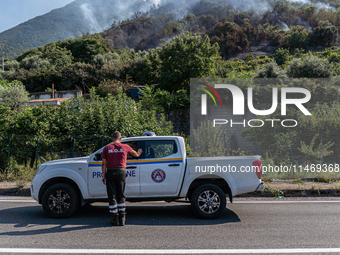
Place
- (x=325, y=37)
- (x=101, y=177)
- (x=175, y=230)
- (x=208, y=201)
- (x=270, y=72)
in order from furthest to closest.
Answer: (x=325, y=37) → (x=270, y=72) → (x=101, y=177) → (x=208, y=201) → (x=175, y=230)

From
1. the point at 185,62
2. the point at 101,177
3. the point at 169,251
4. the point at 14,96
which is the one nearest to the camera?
the point at 169,251

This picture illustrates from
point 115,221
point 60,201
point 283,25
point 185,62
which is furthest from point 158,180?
point 283,25

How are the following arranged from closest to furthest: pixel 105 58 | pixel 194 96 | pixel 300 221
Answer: pixel 300 221
pixel 194 96
pixel 105 58

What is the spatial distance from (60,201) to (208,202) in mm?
3467

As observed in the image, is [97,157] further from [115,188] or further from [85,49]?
[85,49]

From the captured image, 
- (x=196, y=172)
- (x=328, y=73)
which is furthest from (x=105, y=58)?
(x=196, y=172)

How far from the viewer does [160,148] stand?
7.09 m

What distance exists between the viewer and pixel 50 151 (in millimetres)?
13727

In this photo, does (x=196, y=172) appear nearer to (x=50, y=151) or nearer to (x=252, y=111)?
(x=50, y=151)

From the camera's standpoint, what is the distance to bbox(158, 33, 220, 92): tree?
2747cm

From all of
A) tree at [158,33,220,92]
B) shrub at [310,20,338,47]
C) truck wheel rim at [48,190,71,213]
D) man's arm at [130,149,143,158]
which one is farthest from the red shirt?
shrub at [310,20,338,47]

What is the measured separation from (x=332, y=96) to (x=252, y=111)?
19.1ft

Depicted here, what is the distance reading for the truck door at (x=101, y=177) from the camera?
684cm

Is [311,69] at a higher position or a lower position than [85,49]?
lower
